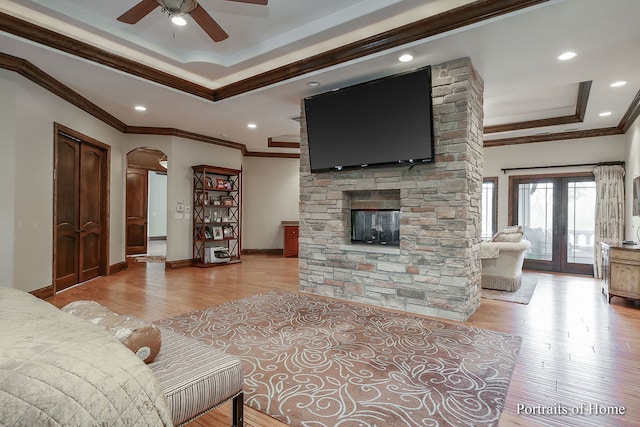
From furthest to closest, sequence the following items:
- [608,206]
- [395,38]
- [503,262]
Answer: [608,206] → [503,262] → [395,38]

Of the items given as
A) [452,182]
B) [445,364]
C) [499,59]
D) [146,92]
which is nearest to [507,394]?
[445,364]

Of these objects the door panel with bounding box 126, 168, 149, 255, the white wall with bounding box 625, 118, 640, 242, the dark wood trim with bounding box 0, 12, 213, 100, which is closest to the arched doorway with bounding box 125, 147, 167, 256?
the door panel with bounding box 126, 168, 149, 255

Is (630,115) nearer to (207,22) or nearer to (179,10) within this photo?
(207,22)

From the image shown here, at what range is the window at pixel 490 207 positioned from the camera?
7329 millimetres

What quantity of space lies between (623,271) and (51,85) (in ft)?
24.2

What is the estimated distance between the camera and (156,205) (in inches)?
453

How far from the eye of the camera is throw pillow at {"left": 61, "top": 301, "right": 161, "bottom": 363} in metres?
1.35

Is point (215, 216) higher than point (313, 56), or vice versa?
point (313, 56)

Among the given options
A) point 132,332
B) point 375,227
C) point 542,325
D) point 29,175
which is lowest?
point 542,325

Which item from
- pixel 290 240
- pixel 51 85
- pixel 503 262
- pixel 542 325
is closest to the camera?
pixel 542 325

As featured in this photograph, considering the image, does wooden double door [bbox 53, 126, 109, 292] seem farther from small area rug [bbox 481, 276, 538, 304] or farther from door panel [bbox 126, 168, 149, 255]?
small area rug [bbox 481, 276, 538, 304]

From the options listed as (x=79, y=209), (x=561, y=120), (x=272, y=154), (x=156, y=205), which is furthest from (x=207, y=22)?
(x=156, y=205)

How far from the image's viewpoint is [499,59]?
11.6 ft

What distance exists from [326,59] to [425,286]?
2744 mm
